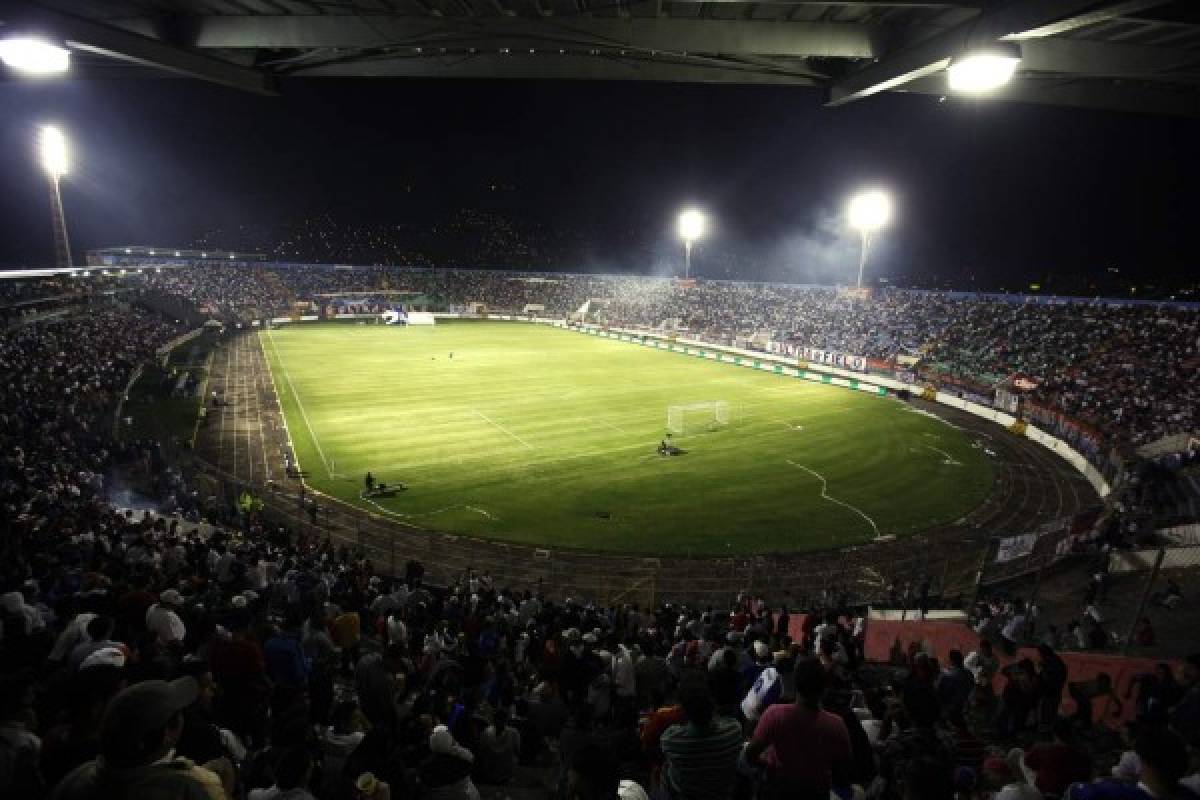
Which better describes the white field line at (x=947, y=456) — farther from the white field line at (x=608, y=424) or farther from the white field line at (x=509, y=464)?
the white field line at (x=608, y=424)

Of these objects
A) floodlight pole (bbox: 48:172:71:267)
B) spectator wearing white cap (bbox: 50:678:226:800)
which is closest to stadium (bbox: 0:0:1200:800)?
spectator wearing white cap (bbox: 50:678:226:800)

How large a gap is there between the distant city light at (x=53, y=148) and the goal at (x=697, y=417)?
66164mm

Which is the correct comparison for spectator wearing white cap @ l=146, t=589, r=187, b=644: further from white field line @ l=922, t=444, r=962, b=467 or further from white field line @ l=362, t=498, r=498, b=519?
white field line @ l=922, t=444, r=962, b=467

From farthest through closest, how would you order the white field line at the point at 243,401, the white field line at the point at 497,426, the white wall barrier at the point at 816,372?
1. the white wall barrier at the point at 816,372
2. the white field line at the point at 497,426
3. the white field line at the point at 243,401

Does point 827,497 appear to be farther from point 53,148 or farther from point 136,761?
point 53,148

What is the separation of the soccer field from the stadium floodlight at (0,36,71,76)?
718 inches

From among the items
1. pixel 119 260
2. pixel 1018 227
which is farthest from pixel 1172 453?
pixel 119 260

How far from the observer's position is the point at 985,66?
23.5 feet

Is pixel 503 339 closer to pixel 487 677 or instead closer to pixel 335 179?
pixel 487 677

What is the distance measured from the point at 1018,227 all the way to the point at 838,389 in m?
49.7

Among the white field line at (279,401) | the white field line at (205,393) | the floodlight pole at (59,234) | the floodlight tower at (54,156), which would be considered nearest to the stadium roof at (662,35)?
the white field line at (279,401)

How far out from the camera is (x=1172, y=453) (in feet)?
87.4

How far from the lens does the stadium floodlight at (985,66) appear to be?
684cm

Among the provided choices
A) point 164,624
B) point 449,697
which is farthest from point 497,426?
point 449,697
